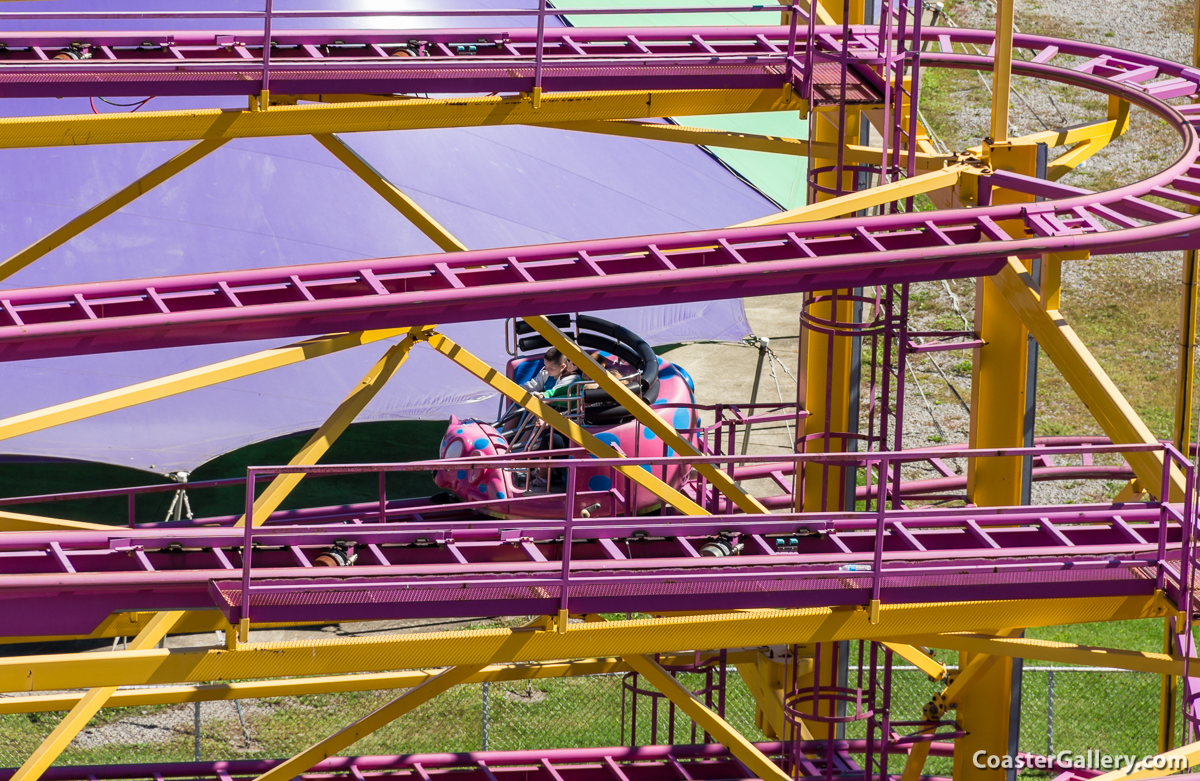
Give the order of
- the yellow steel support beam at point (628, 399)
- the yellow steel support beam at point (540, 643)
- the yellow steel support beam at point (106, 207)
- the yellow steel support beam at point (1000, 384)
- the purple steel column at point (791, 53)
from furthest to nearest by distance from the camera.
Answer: the purple steel column at point (791, 53) → the yellow steel support beam at point (106, 207) → the yellow steel support beam at point (628, 399) → the yellow steel support beam at point (1000, 384) → the yellow steel support beam at point (540, 643)

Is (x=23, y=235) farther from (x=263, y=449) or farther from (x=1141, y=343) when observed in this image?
(x=1141, y=343)

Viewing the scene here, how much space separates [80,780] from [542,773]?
4.32 metres

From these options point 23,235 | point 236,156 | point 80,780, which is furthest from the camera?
point 236,156

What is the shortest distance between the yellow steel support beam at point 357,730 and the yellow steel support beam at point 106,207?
17.8 feet

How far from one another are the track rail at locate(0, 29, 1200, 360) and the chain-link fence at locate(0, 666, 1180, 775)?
25.5ft

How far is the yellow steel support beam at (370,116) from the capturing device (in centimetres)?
1298

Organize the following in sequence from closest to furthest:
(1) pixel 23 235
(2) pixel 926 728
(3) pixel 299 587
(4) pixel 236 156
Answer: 1. (3) pixel 299 587
2. (2) pixel 926 728
3. (1) pixel 23 235
4. (4) pixel 236 156

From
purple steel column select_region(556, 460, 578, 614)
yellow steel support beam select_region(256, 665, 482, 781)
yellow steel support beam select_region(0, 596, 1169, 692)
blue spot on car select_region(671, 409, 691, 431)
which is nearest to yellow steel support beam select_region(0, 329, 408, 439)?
yellow steel support beam select_region(0, 596, 1169, 692)

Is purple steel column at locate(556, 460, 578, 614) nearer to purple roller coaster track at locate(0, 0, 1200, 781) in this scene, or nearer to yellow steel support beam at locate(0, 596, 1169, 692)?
purple roller coaster track at locate(0, 0, 1200, 781)

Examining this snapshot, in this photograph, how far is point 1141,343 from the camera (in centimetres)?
3073

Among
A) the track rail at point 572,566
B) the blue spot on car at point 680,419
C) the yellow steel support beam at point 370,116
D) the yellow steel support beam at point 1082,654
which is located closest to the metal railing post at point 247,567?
the track rail at point 572,566

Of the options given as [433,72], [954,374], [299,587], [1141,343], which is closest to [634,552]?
[299,587]

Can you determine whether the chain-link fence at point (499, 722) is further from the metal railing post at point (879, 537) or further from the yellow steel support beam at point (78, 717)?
the metal railing post at point (879, 537)

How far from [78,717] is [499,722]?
827cm
